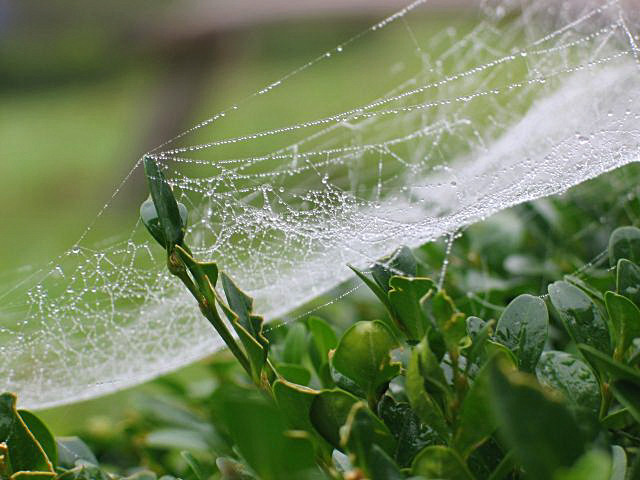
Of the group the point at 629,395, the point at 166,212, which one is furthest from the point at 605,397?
the point at 166,212

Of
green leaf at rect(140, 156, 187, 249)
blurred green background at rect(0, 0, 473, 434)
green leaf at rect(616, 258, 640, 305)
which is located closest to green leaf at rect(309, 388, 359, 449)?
green leaf at rect(140, 156, 187, 249)

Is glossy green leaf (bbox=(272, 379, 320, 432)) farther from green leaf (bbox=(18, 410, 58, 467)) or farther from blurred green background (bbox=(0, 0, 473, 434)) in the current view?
blurred green background (bbox=(0, 0, 473, 434))

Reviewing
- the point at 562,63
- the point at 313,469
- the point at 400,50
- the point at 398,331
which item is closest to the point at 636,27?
the point at 562,63

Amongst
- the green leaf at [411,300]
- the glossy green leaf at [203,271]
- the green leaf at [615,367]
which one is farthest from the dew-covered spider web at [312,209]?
the green leaf at [615,367]

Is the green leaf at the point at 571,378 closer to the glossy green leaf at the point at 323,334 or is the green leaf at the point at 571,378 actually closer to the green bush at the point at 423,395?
the green bush at the point at 423,395

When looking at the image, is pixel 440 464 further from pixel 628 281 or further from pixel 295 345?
pixel 295 345

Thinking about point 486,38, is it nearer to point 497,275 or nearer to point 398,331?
point 497,275

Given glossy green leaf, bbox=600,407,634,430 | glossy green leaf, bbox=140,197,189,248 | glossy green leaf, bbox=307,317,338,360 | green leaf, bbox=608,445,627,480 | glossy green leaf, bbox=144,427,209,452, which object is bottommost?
glossy green leaf, bbox=600,407,634,430
